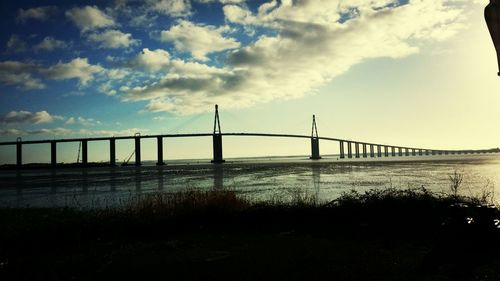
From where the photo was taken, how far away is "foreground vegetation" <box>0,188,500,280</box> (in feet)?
22.8

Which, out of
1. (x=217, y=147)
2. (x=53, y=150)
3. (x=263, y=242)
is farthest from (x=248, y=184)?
(x=53, y=150)

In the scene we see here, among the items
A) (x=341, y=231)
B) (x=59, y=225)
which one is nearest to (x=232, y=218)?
(x=341, y=231)

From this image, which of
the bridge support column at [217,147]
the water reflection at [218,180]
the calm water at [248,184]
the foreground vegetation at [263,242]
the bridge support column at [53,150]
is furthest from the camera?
the bridge support column at [217,147]

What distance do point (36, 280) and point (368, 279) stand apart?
5550 mm

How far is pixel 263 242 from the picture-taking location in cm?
988

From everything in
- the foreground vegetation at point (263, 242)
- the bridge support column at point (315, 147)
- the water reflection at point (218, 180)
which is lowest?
the water reflection at point (218, 180)

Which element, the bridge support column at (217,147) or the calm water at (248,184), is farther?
the bridge support column at (217,147)

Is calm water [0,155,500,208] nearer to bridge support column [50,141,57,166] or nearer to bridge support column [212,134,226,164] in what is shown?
bridge support column [212,134,226,164]

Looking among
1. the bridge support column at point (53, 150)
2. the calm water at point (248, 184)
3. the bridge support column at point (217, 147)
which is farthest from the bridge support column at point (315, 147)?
the calm water at point (248, 184)

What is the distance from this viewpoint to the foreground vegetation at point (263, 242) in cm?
694

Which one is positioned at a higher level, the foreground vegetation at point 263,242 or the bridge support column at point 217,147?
the bridge support column at point 217,147

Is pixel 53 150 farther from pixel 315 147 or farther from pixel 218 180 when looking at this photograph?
pixel 218 180

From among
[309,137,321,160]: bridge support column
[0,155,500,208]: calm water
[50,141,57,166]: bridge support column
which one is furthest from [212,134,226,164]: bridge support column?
[0,155,500,208]: calm water

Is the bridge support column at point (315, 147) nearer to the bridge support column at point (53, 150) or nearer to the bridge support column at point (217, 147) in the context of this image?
the bridge support column at point (217, 147)
